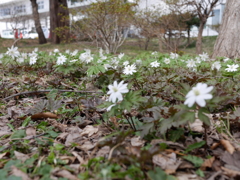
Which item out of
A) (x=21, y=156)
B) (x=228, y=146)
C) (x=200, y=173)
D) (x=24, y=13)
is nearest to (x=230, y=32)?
(x=228, y=146)

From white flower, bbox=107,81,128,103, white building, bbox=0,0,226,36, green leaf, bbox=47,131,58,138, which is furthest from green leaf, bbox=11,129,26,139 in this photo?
white building, bbox=0,0,226,36

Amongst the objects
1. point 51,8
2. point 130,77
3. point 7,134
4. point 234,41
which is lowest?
point 7,134

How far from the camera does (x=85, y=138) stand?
1450 mm

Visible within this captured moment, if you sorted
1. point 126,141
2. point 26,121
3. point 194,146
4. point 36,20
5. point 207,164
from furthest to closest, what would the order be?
point 36,20 < point 26,121 < point 126,141 < point 194,146 < point 207,164

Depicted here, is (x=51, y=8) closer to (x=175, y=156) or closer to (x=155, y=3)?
(x=155, y=3)

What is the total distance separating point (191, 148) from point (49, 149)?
2.55 ft

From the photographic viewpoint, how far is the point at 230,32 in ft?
18.8

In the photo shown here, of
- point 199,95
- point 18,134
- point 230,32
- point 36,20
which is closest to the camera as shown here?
point 199,95

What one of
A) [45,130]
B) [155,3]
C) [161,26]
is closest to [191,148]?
[45,130]

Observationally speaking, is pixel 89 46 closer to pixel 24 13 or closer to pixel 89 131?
pixel 24 13

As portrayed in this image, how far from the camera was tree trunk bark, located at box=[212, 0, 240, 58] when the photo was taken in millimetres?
5637

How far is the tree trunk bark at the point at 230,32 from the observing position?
5.64 meters

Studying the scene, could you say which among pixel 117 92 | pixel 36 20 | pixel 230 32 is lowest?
pixel 117 92

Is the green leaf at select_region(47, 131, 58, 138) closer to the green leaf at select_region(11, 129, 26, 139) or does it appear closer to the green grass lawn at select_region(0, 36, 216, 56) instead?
the green leaf at select_region(11, 129, 26, 139)
